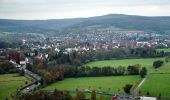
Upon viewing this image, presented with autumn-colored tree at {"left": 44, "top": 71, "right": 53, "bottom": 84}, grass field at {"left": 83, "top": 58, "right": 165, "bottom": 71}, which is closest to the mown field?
autumn-colored tree at {"left": 44, "top": 71, "right": 53, "bottom": 84}

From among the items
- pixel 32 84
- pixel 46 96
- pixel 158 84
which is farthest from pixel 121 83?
pixel 46 96

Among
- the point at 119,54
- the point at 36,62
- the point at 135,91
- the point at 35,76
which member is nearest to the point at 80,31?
the point at 119,54

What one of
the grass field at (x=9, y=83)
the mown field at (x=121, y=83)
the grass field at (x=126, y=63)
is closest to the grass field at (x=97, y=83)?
the mown field at (x=121, y=83)

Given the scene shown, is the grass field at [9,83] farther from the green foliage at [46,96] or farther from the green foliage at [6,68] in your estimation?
the green foliage at [46,96]

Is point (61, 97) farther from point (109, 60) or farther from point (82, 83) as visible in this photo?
point (109, 60)

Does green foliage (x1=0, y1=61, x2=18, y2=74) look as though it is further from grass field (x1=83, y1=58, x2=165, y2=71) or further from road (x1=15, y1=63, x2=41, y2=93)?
grass field (x1=83, y1=58, x2=165, y2=71)

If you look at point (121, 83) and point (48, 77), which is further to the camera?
point (48, 77)

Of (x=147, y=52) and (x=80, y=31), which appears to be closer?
(x=147, y=52)

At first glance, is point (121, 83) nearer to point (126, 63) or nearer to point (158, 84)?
point (158, 84)
